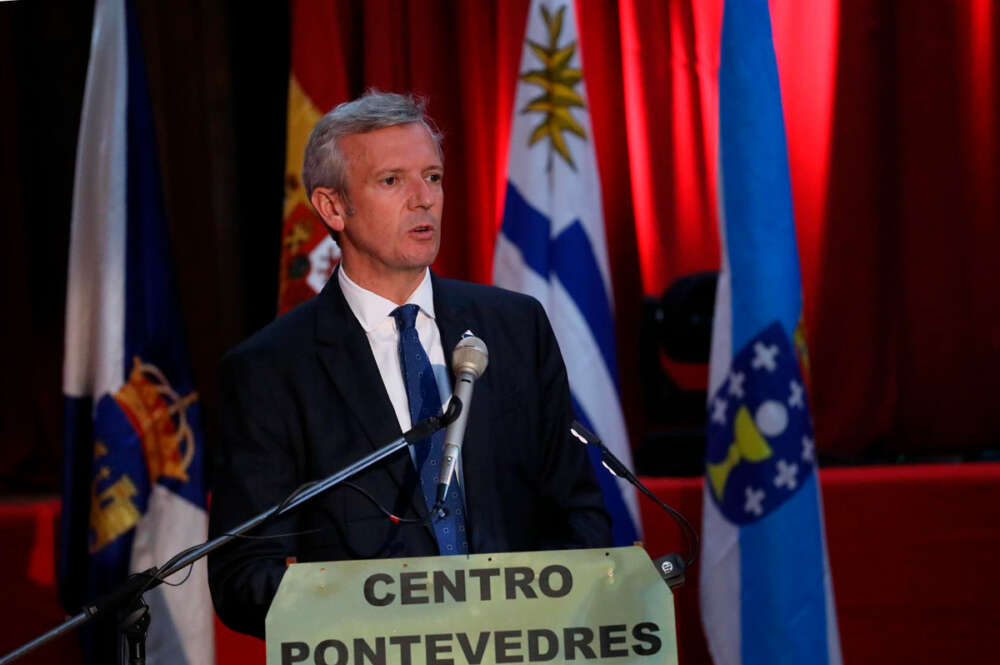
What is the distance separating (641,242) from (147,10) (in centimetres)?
200

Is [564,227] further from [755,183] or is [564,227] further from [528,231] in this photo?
[755,183]

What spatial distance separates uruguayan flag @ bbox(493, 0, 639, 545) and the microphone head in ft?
5.33

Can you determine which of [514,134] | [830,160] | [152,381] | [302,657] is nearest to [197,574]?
[152,381]

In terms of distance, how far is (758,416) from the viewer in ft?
9.75

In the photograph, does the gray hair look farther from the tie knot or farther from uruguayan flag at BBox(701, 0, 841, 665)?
uruguayan flag at BBox(701, 0, 841, 665)

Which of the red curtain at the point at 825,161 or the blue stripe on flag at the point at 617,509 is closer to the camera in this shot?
the blue stripe on flag at the point at 617,509

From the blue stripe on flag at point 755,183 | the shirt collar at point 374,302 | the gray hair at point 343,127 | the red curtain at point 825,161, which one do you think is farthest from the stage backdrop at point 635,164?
the shirt collar at point 374,302

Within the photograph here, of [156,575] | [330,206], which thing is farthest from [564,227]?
[156,575]

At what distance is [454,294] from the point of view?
202cm

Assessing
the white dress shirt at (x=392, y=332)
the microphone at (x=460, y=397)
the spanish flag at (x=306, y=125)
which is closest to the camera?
the microphone at (x=460, y=397)

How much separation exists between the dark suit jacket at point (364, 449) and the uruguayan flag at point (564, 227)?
3.88 feet

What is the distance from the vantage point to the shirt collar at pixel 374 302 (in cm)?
197

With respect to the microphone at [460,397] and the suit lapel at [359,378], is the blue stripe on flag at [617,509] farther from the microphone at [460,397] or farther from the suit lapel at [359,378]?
the microphone at [460,397]

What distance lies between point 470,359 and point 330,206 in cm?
59
